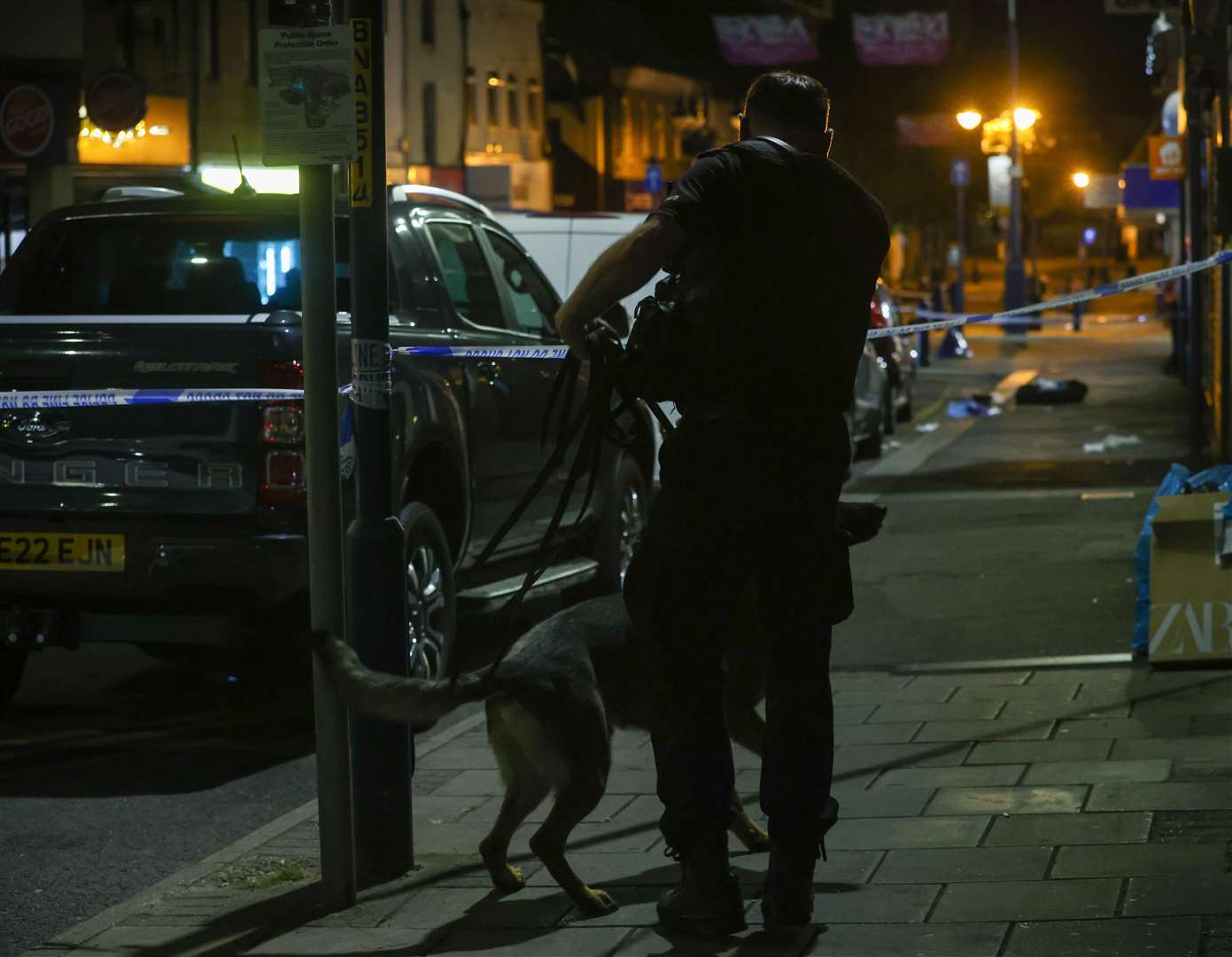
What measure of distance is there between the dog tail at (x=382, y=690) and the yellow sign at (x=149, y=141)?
1029 inches

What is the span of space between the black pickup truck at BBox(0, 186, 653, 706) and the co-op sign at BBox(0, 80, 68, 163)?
16374 millimetres

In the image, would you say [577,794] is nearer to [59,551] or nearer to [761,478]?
[761,478]

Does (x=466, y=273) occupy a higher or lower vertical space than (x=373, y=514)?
higher

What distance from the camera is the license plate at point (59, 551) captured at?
688cm

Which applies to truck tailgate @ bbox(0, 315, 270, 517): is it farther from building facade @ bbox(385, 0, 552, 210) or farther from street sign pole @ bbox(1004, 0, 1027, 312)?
street sign pole @ bbox(1004, 0, 1027, 312)

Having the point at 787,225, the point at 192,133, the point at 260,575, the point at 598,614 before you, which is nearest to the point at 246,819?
the point at 260,575

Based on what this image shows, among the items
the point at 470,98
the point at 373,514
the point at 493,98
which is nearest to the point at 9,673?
the point at 373,514

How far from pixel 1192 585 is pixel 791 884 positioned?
11.5ft

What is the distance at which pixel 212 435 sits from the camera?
682cm

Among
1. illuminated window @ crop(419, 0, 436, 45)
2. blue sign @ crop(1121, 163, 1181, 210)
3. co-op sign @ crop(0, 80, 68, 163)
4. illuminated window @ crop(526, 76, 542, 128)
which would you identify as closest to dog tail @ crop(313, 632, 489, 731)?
co-op sign @ crop(0, 80, 68, 163)

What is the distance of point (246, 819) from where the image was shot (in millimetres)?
6238

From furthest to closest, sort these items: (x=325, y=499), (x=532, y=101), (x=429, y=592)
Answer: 1. (x=532, y=101)
2. (x=429, y=592)
3. (x=325, y=499)

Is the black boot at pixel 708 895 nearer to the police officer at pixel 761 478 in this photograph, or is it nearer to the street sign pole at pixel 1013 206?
the police officer at pixel 761 478

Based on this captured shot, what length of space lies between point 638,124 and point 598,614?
51134 mm
